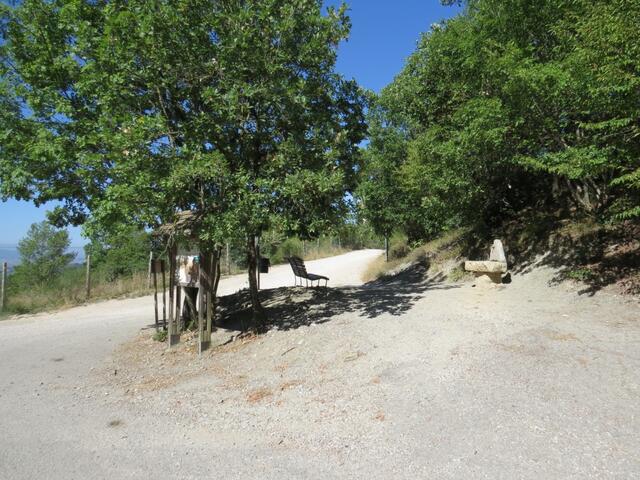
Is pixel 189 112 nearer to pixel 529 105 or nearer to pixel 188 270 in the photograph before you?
pixel 188 270

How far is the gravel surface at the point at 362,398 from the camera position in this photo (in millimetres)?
3439

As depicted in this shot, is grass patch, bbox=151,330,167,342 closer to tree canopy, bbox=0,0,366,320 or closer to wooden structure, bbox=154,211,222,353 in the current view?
wooden structure, bbox=154,211,222,353

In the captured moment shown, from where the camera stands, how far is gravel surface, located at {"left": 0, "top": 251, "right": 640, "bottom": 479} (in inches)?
135

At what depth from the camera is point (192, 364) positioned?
23.2 feet

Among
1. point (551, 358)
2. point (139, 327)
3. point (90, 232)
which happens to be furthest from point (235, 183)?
point (139, 327)

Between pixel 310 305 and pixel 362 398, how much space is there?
15.2ft

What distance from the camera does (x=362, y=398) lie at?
4.63 metres

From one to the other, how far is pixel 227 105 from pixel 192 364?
4.14 m

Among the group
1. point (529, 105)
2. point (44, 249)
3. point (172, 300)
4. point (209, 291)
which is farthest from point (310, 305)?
point (44, 249)

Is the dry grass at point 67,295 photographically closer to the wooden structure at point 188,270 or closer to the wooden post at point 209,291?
the wooden structure at point 188,270

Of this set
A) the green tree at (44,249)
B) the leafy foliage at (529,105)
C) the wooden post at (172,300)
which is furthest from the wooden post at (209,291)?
the green tree at (44,249)

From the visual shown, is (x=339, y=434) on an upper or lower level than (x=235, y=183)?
lower

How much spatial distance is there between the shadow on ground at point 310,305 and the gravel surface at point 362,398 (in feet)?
0.38

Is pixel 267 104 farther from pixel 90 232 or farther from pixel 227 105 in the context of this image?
pixel 90 232
